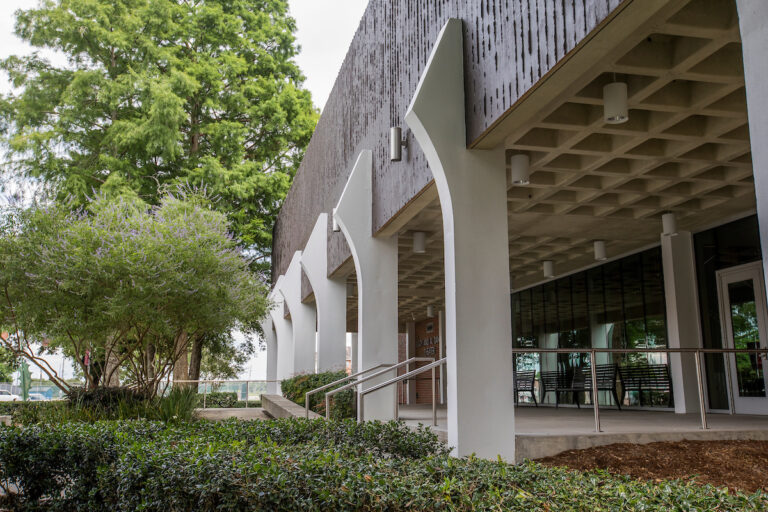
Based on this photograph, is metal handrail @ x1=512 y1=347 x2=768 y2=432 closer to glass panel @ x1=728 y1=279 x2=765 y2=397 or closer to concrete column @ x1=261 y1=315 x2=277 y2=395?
glass panel @ x1=728 y1=279 x2=765 y2=397

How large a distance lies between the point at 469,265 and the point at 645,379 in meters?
7.40

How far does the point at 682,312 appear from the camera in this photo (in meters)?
10.8

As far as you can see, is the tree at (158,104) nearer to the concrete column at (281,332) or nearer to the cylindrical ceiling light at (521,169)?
the concrete column at (281,332)

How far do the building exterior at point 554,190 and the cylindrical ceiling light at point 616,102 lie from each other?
0.02 metres

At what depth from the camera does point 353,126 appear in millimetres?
12648

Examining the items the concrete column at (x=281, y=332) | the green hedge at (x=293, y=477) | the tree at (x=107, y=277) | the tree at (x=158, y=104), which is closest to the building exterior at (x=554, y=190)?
the green hedge at (x=293, y=477)

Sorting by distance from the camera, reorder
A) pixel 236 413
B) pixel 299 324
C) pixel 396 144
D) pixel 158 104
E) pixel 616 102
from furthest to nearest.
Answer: pixel 158 104, pixel 299 324, pixel 236 413, pixel 396 144, pixel 616 102

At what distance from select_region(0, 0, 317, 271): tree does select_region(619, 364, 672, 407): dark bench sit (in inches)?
507

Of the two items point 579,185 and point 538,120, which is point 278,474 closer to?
point 538,120

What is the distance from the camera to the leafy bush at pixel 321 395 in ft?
34.2

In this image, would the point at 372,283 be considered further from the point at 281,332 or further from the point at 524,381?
the point at 281,332

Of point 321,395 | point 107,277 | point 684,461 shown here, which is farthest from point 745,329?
point 107,277

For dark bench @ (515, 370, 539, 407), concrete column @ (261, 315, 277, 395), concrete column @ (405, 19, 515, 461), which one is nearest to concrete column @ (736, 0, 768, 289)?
concrete column @ (405, 19, 515, 461)

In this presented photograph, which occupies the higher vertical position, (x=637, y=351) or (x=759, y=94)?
(x=759, y=94)
